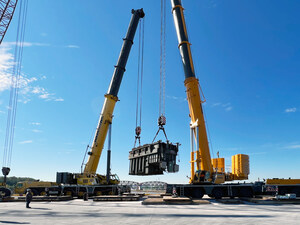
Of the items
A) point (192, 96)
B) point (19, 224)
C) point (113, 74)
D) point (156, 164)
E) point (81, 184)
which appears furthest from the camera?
point (113, 74)

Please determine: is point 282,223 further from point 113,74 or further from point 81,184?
point 113,74

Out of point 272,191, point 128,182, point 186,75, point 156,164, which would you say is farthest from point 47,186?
point 272,191

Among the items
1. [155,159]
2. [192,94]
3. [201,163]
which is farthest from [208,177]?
[192,94]

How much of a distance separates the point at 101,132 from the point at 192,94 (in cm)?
1122

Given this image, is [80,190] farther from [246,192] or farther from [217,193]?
[246,192]

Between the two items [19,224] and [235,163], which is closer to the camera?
[19,224]

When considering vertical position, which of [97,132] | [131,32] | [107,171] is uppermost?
[131,32]

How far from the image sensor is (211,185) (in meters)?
23.0

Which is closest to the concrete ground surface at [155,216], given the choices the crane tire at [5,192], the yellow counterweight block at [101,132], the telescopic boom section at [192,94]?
the telescopic boom section at [192,94]

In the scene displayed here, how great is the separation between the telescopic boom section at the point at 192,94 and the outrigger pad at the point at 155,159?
234cm

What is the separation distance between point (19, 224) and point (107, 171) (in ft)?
56.0

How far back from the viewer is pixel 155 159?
22.2 m

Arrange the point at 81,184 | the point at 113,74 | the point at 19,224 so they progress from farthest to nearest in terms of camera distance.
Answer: the point at 113,74 < the point at 81,184 < the point at 19,224

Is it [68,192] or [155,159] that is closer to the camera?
[155,159]
